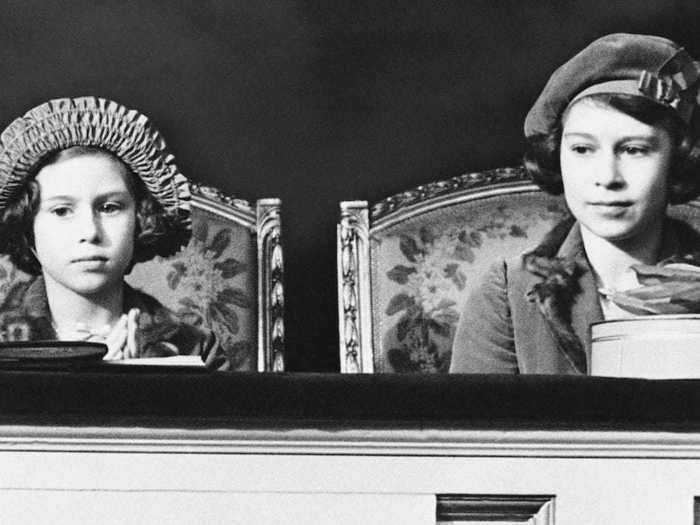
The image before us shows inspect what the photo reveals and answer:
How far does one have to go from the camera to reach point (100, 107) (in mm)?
2480

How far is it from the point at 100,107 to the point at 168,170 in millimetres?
156

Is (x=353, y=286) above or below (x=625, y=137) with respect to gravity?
below

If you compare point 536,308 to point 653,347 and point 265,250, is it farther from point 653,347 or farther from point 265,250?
point 653,347

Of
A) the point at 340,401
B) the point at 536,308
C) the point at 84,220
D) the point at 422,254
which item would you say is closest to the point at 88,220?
the point at 84,220

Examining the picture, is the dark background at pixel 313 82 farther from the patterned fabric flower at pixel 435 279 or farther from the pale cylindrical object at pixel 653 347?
the pale cylindrical object at pixel 653 347

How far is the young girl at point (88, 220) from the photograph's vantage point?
2.43 meters

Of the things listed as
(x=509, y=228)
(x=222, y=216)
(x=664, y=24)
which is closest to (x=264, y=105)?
(x=222, y=216)

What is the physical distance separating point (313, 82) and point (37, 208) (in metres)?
0.56

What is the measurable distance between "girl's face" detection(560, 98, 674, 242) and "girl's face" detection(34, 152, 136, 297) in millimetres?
774

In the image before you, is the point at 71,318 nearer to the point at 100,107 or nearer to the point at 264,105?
the point at 100,107

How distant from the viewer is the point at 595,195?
2.57 meters

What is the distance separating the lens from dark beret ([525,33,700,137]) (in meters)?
2.56

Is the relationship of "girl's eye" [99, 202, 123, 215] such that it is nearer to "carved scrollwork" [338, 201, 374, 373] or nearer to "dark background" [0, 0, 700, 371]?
"dark background" [0, 0, 700, 371]

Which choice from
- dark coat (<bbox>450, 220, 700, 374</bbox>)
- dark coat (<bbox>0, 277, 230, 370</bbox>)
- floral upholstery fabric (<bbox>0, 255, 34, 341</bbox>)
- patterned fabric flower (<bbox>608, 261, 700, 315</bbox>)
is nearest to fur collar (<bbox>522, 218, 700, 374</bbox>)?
dark coat (<bbox>450, 220, 700, 374</bbox>)
